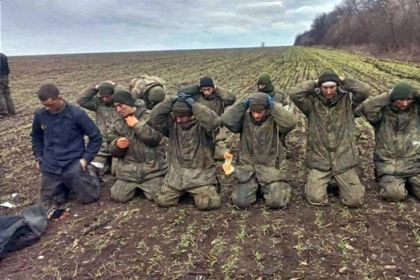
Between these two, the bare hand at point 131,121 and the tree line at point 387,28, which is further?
the tree line at point 387,28

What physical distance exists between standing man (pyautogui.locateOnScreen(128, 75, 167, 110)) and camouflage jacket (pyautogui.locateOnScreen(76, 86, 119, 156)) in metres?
0.51

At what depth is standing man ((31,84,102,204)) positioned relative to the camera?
17.9 feet

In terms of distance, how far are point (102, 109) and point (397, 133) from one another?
13.7 feet

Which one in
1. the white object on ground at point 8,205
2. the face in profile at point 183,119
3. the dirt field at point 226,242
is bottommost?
the white object on ground at point 8,205

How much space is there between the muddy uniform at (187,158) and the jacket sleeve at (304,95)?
3.38 feet

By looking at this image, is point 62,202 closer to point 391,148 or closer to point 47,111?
point 47,111

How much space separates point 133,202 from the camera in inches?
226

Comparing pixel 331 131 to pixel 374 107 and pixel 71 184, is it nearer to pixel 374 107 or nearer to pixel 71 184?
pixel 374 107

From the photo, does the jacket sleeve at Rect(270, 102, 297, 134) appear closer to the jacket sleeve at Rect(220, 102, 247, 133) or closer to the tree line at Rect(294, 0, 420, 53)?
the jacket sleeve at Rect(220, 102, 247, 133)

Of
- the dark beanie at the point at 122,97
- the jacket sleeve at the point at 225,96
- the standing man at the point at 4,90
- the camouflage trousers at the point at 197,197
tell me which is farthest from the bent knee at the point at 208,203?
the standing man at the point at 4,90

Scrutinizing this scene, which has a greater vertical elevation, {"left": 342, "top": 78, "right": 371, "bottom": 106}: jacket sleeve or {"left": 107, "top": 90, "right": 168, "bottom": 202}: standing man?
{"left": 342, "top": 78, "right": 371, "bottom": 106}: jacket sleeve

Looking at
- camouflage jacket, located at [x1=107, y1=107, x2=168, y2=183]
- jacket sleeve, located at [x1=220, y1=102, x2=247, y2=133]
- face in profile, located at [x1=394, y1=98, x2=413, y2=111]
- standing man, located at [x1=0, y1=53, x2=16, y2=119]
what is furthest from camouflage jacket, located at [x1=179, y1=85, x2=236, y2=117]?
standing man, located at [x1=0, y1=53, x2=16, y2=119]

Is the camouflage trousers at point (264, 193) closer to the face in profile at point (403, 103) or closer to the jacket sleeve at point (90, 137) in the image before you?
the face in profile at point (403, 103)

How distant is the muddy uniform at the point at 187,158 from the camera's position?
5.44 meters
